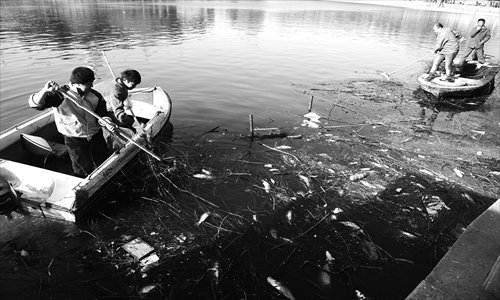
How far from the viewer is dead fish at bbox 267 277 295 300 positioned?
4555mm

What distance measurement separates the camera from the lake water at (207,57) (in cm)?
1276

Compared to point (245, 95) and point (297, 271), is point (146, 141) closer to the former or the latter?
point (297, 271)

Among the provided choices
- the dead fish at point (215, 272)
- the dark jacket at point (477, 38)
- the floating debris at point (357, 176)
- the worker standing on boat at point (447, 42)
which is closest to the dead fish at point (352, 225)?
the floating debris at point (357, 176)

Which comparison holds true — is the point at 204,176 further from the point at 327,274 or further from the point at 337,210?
the point at 327,274

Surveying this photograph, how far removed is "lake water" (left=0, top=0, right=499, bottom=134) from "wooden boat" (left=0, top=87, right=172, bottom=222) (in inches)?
150

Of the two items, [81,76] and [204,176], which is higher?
[81,76]

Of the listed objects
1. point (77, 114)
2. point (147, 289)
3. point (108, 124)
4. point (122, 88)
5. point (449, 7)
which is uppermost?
point (449, 7)

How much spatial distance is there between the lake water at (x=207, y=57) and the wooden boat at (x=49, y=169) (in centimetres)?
380

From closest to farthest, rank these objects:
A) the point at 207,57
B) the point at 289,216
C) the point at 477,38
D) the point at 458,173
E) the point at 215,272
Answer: the point at 215,272, the point at 289,216, the point at 458,173, the point at 477,38, the point at 207,57

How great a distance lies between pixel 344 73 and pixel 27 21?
36322 millimetres

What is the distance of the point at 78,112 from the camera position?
5551 mm

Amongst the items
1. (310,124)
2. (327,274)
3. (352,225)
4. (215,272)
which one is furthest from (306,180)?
(310,124)

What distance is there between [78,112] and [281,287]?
4.82m

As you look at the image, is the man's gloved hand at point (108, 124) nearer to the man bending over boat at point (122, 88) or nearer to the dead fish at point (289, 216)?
the man bending over boat at point (122, 88)
